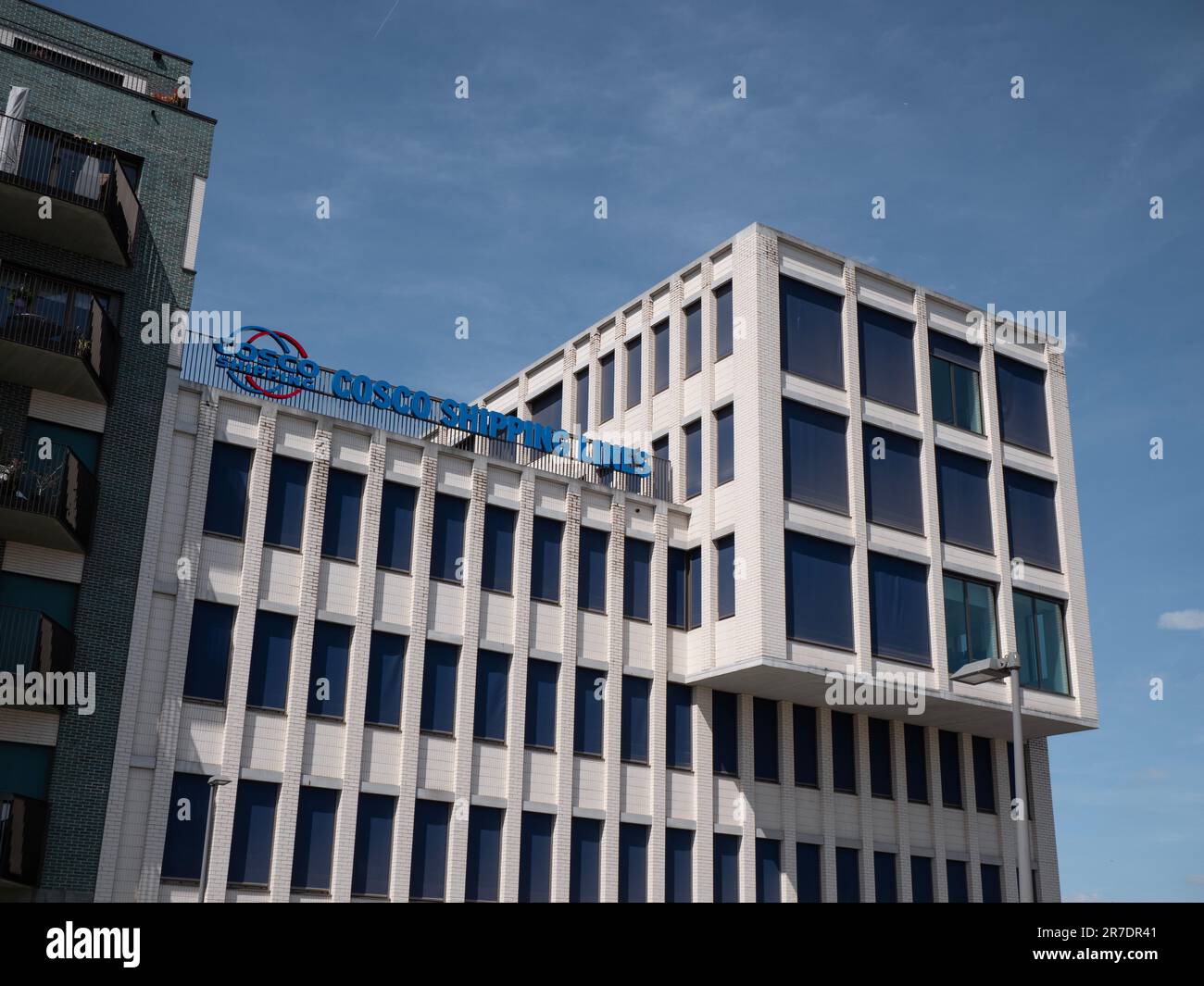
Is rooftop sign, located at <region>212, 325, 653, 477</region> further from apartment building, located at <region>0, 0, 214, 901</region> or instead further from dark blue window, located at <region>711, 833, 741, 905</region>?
dark blue window, located at <region>711, 833, 741, 905</region>

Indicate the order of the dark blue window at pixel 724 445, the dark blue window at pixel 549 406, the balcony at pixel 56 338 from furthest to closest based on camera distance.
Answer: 1. the dark blue window at pixel 549 406
2. the dark blue window at pixel 724 445
3. the balcony at pixel 56 338

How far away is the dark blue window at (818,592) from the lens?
35156mm

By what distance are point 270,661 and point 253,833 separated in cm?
A: 389

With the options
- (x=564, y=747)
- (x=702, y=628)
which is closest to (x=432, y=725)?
(x=564, y=747)

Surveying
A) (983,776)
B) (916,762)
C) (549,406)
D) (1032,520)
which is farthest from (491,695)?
(1032,520)

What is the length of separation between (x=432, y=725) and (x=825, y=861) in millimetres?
12114

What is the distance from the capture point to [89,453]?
1119 inches

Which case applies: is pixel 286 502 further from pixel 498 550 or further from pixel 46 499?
Answer: pixel 46 499

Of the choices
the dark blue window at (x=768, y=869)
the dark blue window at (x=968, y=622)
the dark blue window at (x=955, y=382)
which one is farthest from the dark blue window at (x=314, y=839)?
the dark blue window at (x=955, y=382)

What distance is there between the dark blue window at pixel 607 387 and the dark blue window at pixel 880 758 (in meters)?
13.2

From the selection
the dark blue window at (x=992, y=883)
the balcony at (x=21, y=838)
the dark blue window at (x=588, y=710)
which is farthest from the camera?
the dark blue window at (x=992, y=883)

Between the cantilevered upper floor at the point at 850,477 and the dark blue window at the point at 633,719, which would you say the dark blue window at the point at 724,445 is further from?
the dark blue window at the point at 633,719

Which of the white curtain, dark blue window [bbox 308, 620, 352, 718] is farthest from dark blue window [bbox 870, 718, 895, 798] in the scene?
the white curtain
